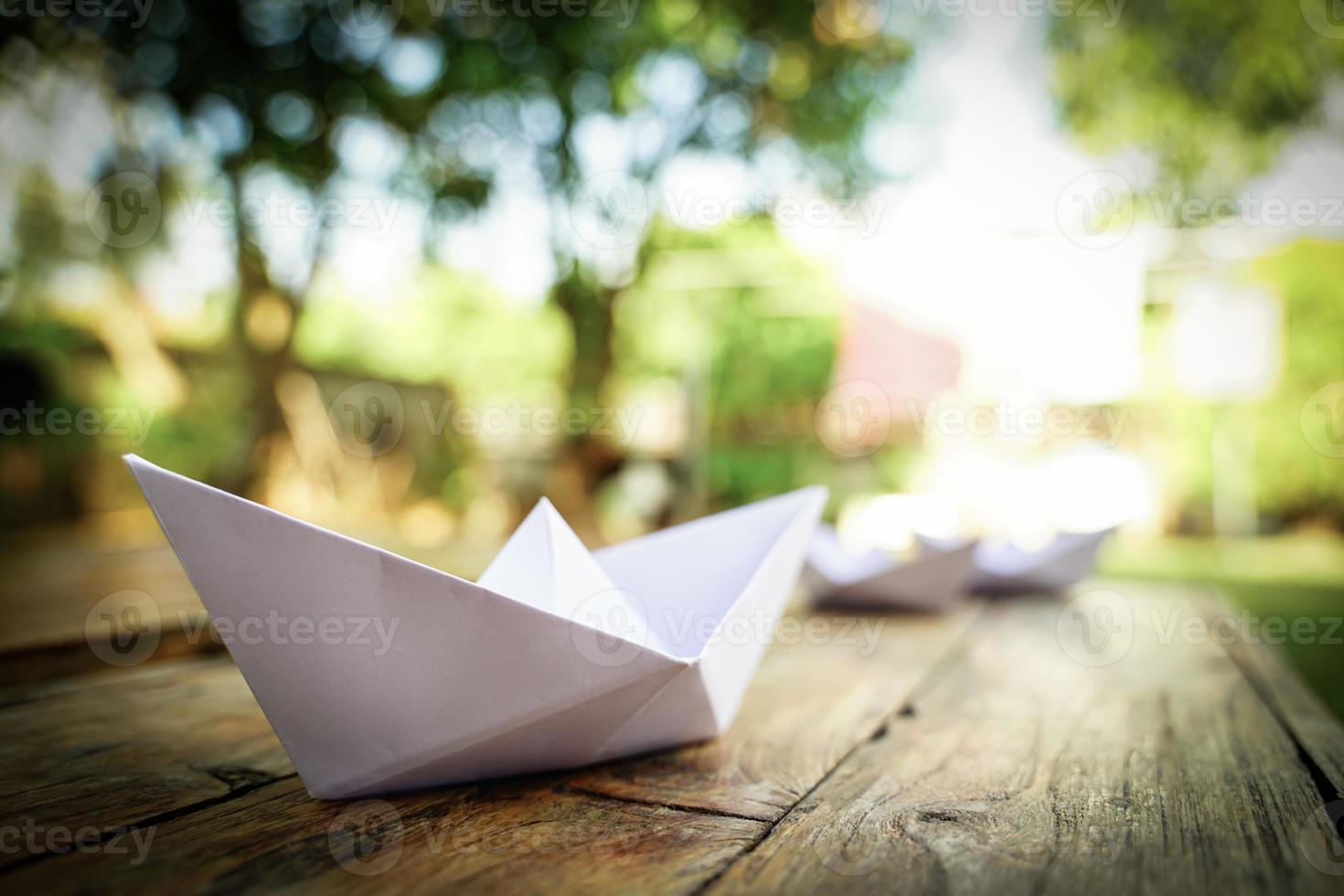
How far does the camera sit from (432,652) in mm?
418

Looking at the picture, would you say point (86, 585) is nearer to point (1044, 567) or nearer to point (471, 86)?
point (1044, 567)

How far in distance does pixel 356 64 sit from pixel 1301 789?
129 inches

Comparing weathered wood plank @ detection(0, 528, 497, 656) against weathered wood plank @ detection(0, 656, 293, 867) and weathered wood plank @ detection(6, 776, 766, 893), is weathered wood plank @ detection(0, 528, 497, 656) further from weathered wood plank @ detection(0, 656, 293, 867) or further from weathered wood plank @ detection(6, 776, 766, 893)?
weathered wood plank @ detection(6, 776, 766, 893)

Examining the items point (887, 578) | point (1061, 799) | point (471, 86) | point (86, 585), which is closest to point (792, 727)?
point (1061, 799)

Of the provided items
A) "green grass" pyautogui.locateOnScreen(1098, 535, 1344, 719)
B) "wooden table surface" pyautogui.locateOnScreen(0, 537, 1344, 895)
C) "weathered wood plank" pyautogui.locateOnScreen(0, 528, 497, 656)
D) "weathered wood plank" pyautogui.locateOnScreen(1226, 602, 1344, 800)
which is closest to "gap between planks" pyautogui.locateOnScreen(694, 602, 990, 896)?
"wooden table surface" pyautogui.locateOnScreen(0, 537, 1344, 895)

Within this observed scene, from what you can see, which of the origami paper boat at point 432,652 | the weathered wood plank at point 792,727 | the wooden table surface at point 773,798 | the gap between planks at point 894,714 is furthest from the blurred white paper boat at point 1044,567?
the origami paper boat at point 432,652

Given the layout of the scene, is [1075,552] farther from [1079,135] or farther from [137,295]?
[1079,135]

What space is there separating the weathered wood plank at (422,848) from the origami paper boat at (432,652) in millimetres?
24

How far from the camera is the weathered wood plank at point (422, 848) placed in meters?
0.35

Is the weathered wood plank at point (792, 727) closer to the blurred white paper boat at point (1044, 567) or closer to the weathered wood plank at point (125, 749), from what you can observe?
the weathered wood plank at point (125, 749)

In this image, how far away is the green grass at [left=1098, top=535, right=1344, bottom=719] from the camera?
2.12 metres

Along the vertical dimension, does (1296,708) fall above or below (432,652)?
below

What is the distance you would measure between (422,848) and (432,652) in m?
0.09

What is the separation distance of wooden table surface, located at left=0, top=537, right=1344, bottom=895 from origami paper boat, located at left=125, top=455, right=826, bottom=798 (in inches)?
0.8
